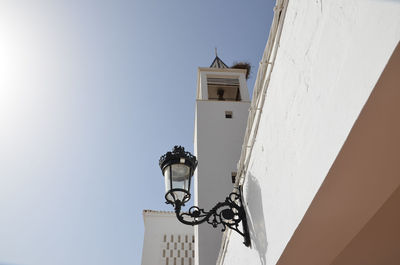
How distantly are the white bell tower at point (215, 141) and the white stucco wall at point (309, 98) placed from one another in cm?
392

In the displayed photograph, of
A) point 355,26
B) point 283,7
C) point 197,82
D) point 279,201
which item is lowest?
point 279,201

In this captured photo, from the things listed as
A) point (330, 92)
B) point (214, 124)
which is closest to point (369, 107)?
point (330, 92)

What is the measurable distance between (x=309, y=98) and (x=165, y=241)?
7.72 m

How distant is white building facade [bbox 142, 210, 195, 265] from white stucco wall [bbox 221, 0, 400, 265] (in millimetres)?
6118

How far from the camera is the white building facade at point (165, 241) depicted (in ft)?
26.3

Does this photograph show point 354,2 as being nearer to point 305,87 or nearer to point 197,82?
point 305,87

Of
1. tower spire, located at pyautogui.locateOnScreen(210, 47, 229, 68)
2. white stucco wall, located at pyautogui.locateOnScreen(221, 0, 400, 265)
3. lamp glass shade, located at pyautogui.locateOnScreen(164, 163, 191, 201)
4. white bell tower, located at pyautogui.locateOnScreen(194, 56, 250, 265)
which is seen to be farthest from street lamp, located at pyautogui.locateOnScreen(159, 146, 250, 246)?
tower spire, located at pyautogui.locateOnScreen(210, 47, 229, 68)

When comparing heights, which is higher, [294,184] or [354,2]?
[354,2]

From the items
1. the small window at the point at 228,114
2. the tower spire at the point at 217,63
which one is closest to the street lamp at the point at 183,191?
the small window at the point at 228,114

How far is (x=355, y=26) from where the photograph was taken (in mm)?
1154

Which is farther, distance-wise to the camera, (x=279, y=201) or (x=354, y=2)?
(x=279, y=201)

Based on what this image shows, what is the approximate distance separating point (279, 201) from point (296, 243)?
259 mm

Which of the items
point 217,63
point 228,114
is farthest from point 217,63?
point 228,114

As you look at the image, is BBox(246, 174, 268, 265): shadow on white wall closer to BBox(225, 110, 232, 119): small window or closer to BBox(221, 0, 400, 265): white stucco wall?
BBox(221, 0, 400, 265): white stucco wall
